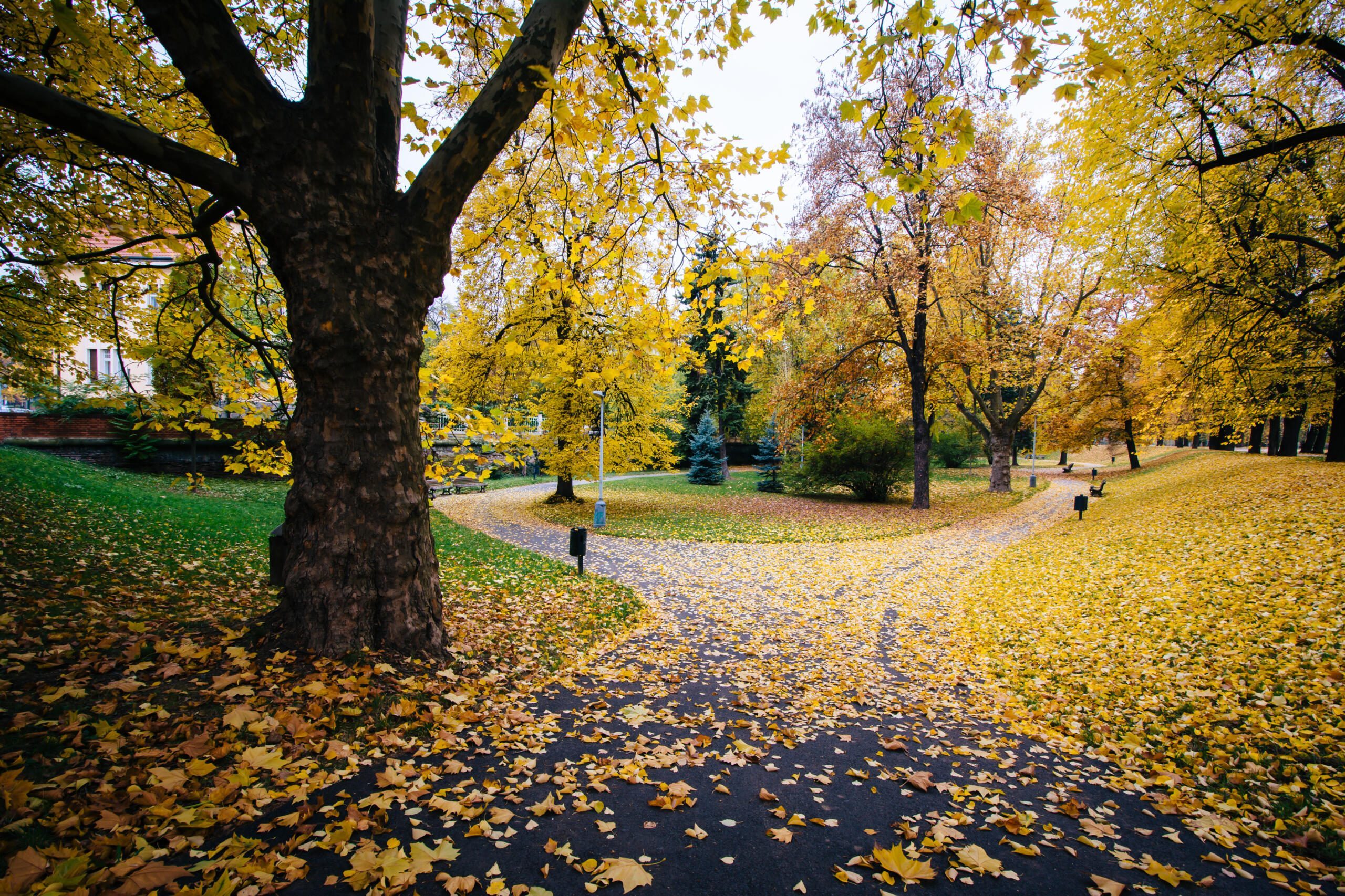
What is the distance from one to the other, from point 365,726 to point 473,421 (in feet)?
9.20

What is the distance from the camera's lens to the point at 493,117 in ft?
12.5

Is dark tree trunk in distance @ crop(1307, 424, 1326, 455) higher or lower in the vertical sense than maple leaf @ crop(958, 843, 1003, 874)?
higher

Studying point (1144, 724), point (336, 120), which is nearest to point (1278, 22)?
point (1144, 724)

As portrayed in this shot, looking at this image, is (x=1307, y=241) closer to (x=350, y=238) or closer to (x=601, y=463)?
(x=350, y=238)

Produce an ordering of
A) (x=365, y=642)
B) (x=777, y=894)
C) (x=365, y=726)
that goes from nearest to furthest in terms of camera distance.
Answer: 1. (x=777, y=894)
2. (x=365, y=726)
3. (x=365, y=642)

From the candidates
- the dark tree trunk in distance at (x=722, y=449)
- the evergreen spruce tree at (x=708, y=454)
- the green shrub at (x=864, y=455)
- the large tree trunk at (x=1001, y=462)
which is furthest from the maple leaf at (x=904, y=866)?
the dark tree trunk in distance at (x=722, y=449)

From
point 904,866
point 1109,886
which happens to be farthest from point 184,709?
point 1109,886

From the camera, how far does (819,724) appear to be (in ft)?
13.8

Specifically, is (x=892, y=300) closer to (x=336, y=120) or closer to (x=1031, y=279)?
(x=1031, y=279)

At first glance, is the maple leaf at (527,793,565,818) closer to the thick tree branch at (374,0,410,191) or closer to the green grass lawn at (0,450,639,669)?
the green grass lawn at (0,450,639,669)

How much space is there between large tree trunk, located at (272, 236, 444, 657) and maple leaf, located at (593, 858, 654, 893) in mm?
2431

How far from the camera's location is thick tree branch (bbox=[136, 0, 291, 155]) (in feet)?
10.2

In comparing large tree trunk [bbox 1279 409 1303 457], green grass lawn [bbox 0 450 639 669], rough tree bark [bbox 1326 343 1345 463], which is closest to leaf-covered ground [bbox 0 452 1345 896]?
green grass lawn [bbox 0 450 639 669]

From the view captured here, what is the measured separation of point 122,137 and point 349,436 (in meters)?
2.06
